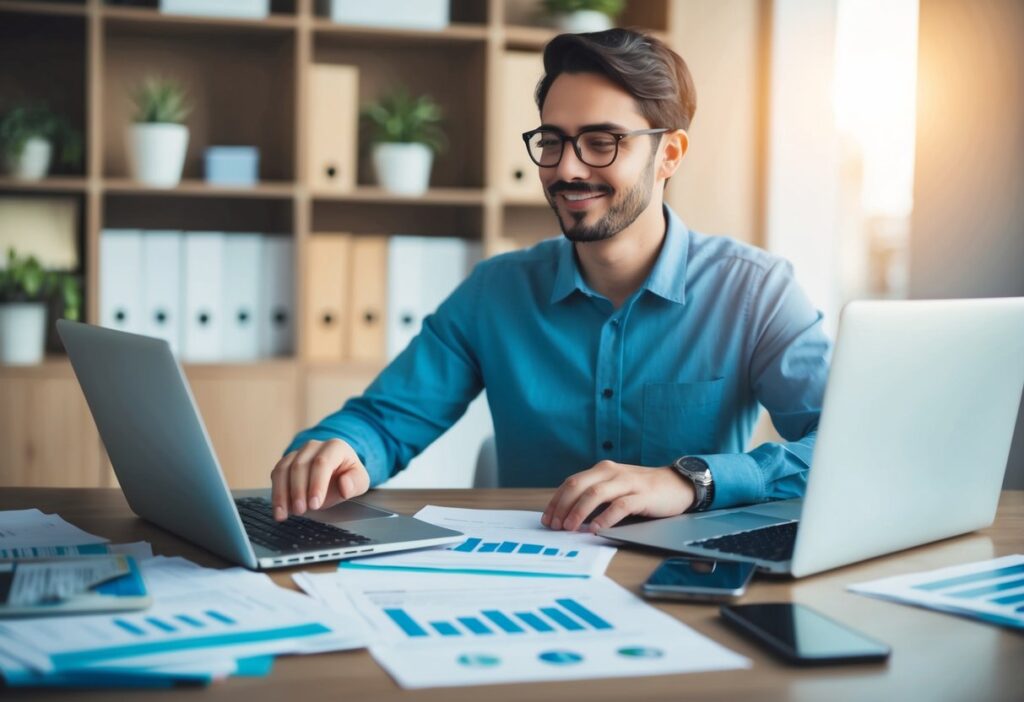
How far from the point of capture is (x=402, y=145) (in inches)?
119

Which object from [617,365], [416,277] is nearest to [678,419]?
[617,365]

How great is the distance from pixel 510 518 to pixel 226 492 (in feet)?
1.37

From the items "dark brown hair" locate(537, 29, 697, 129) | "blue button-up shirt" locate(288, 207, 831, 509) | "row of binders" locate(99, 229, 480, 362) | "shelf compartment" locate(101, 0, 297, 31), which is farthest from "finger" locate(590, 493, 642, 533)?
"shelf compartment" locate(101, 0, 297, 31)

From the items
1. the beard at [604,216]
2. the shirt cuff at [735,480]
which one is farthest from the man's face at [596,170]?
the shirt cuff at [735,480]

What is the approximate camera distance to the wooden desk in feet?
2.45

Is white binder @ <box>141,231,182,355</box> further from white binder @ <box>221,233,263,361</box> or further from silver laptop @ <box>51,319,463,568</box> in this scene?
silver laptop @ <box>51,319,463,568</box>

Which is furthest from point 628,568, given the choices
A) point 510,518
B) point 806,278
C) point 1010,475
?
point 806,278

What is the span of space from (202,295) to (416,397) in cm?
131

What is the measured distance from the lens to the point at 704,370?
1.77 meters

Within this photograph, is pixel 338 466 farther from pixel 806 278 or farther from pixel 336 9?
pixel 806 278

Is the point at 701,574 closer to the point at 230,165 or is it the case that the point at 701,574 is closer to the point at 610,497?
the point at 610,497

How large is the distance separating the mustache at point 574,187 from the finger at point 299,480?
614 millimetres

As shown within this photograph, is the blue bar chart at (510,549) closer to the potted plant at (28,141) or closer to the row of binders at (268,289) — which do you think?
the row of binders at (268,289)

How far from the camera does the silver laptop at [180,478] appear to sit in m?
1.01
